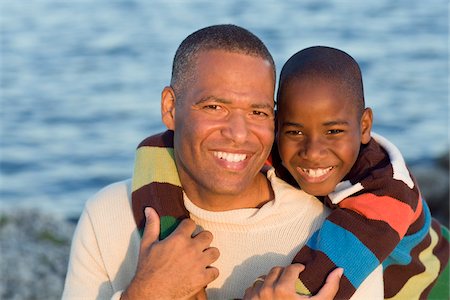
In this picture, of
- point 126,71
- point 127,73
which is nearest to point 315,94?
point 127,73

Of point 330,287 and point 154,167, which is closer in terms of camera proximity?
point 330,287

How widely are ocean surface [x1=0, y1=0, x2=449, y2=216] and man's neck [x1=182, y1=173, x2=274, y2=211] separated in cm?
488

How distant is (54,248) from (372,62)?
9.81 meters

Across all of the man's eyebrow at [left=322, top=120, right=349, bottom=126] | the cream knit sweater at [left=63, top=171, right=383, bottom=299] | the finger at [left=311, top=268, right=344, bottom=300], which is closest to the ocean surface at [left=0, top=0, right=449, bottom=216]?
the cream knit sweater at [left=63, top=171, right=383, bottom=299]

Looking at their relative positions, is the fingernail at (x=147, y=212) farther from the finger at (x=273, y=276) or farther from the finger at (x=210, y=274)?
the finger at (x=273, y=276)

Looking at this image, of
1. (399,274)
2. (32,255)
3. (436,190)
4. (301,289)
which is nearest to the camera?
(301,289)

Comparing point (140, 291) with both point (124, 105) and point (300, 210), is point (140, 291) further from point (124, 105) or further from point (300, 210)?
point (124, 105)

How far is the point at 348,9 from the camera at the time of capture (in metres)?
21.5

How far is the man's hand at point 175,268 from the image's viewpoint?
3.24m

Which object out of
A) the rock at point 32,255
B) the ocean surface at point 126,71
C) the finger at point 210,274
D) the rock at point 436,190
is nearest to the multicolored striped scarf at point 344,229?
the finger at point 210,274

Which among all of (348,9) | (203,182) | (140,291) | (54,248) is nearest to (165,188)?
(203,182)

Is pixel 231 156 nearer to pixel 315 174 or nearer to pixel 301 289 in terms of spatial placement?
pixel 315 174

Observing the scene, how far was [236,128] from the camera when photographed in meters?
3.33

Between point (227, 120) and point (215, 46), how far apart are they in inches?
10.9
